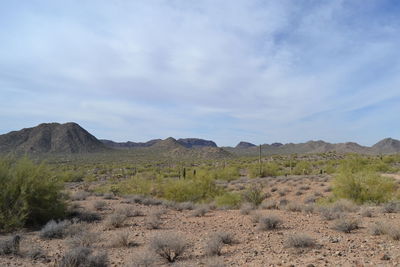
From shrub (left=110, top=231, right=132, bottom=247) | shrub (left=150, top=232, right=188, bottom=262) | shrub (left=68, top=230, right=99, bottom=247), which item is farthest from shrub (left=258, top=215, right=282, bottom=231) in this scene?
shrub (left=68, top=230, right=99, bottom=247)

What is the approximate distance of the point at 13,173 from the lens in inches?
479

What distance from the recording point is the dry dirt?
7.43 m

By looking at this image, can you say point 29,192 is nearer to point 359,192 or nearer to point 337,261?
point 337,261

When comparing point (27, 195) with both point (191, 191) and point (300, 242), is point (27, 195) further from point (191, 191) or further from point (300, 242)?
point (191, 191)

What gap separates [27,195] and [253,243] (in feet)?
25.8

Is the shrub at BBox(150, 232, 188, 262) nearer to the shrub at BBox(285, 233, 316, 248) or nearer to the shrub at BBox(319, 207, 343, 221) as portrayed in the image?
the shrub at BBox(285, 233, 316, 248)

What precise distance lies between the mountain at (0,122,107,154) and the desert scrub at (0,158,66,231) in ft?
298

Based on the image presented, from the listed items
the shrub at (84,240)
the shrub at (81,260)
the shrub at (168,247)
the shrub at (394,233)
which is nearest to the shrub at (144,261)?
the shrub at (81,260)

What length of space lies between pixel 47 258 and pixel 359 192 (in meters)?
15.6

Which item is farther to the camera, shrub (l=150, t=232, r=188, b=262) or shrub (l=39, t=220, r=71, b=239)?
shrub (l=39, t=220, r=71, b=239)

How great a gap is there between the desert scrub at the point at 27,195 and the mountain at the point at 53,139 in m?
90.8

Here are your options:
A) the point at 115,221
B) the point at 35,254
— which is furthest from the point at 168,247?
the point at 115,221

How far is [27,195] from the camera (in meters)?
11.7

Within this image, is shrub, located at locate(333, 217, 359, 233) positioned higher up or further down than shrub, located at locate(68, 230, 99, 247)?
higher up
